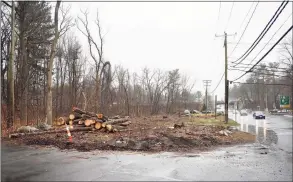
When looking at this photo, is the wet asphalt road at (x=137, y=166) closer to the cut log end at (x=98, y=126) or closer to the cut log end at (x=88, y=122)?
the cut log end at (x=98, y=126)

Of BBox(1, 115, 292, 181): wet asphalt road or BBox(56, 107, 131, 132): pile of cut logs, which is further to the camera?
BBox(56, 107, 131, 132): pile of cut logs

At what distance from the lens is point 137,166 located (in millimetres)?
9250

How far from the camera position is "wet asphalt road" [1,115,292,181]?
7.92 metres

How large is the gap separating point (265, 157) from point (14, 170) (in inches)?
362

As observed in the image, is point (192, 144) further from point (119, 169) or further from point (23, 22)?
point (23, 22)

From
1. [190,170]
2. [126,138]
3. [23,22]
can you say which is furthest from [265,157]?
[23,22]

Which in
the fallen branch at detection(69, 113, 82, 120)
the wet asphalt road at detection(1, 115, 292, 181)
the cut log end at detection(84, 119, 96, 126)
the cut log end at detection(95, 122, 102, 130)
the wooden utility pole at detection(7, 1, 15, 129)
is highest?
the wooden utility pole at detection(7, 1, 15, 129)

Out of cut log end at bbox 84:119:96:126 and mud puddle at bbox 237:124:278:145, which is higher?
cut log end at bbox 84:119:96:126

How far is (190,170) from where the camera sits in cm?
887

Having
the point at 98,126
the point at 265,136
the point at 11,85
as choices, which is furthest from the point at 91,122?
the point at 265,136

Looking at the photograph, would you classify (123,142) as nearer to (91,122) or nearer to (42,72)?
(91,122)

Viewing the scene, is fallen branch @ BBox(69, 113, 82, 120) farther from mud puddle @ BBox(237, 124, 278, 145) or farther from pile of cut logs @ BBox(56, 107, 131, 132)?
mud puddle @ BBox(237, 124, 278, 145)

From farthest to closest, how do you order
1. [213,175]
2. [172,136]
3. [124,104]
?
[124,104] < [172,136] < [213,175]

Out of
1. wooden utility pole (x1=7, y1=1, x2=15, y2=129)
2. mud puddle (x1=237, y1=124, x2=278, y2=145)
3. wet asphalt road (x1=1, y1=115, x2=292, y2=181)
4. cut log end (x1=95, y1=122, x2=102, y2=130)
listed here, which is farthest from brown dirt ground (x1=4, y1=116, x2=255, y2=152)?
wooden utility pole (x1=7, y1=1, x2=15, y2=129)
